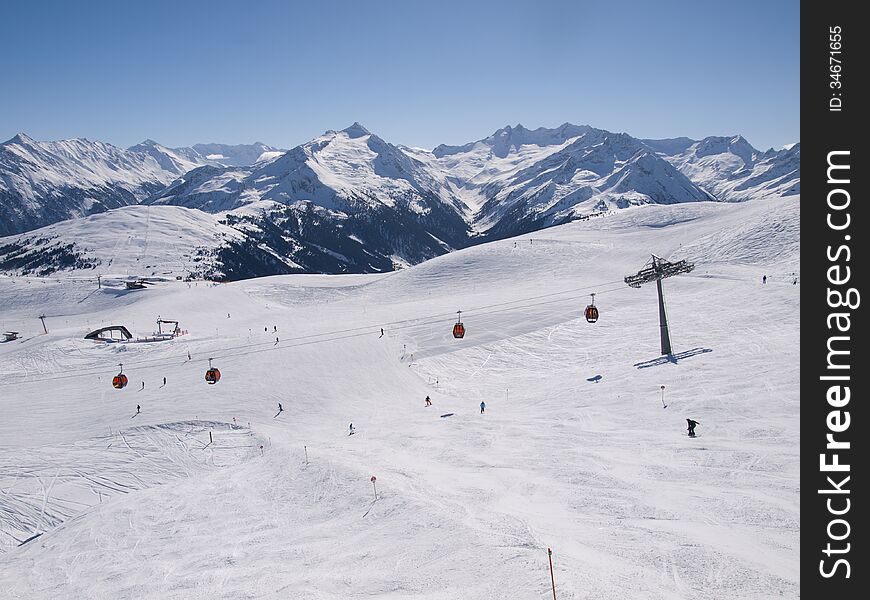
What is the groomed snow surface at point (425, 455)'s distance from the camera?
16844 mm

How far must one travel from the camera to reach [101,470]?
33.1 m

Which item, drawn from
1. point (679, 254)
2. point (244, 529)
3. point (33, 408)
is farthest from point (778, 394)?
point (679, 254)
